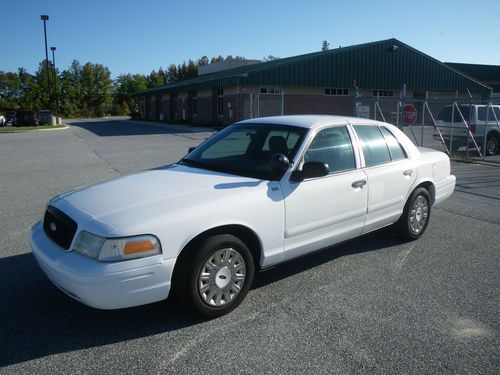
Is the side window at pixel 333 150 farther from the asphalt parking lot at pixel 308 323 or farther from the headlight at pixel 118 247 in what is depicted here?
the headlight at pixel 118 247

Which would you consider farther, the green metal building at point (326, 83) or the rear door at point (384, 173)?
the green metal building at point (326, 83)

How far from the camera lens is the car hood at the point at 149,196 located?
11.2 feet

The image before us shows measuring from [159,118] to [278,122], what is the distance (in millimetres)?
49179

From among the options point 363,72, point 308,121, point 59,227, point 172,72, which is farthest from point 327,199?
point 172,72

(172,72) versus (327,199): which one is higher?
(172,72)

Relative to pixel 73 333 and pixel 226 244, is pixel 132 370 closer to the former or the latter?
pixel 73 333

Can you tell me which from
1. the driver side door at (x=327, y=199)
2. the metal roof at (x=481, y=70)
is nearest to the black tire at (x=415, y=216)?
the driver side door at (x=327, y=199)

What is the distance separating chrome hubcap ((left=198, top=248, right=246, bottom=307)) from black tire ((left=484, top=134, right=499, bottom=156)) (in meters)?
14.8

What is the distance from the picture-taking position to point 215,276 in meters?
3.65

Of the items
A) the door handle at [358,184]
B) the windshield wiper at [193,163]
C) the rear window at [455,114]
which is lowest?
the door handle at [358,184]

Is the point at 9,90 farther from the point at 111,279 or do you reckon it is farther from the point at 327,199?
the point at 111,279

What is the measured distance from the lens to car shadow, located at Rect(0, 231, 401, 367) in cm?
331

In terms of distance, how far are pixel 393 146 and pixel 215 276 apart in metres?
3.02

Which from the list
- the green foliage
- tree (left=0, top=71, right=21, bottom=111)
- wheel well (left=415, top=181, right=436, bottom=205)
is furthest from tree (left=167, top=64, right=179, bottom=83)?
wheel well (left=415, top=181, right=436, bottom=205)
